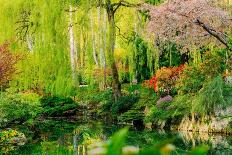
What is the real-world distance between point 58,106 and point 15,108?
24.9ft

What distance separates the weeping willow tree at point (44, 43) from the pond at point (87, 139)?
1.69m

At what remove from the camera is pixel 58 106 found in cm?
2441

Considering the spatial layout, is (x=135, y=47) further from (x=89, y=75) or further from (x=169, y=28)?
(x=169, y=28)

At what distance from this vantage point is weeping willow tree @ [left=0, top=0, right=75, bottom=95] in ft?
60.4

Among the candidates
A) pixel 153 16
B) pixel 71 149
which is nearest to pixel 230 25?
pixel 153 16

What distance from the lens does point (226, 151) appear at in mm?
11812

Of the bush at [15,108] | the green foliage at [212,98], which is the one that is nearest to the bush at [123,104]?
the bush at [15,108]

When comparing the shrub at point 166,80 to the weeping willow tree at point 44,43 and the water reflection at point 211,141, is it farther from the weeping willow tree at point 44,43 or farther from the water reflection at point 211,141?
the water reflection at point 211,141

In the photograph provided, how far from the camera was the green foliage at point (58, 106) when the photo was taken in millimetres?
24375

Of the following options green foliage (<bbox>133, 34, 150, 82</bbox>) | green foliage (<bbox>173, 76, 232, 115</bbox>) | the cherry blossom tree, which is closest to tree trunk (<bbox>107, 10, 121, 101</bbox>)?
green foliage (<bbox>133, 34, 150, 82</bbox>)

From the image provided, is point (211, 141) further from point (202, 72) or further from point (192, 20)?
point (202, 72)

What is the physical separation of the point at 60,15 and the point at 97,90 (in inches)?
351

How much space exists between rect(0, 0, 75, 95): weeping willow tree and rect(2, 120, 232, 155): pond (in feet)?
5.55

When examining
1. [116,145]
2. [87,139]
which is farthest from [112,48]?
[116,145]
